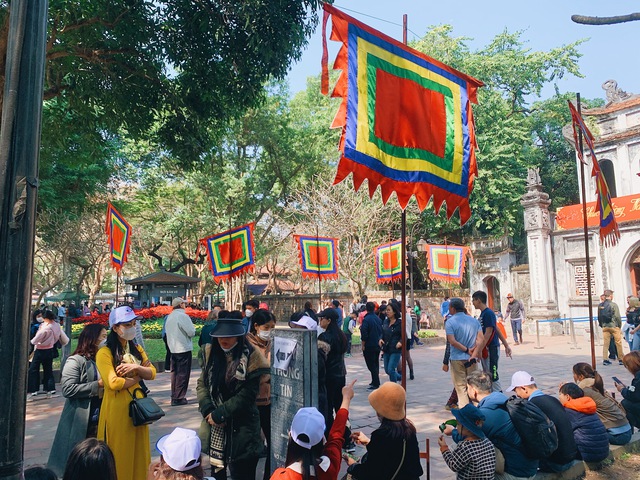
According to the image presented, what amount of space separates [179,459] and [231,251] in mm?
11124

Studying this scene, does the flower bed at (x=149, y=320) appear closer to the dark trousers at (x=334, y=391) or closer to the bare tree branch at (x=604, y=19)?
the dark trousers at (x=334, y=391)

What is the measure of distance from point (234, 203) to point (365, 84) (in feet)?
72.5

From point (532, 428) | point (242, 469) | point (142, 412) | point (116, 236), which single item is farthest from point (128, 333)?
point (116, 236)

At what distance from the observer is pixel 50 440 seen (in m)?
6.33

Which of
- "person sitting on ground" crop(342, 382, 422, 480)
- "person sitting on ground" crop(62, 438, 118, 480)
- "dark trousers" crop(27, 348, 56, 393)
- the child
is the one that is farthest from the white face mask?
"dark trousers" crop(27, 348, 56, 393)

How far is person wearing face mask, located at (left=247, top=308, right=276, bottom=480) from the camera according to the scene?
479 centimetres

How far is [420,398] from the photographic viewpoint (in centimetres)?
850

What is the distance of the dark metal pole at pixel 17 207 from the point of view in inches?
94.9

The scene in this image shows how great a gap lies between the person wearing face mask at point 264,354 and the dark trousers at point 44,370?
555 cm

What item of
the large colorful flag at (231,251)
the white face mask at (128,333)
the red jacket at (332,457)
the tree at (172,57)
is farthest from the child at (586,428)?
the large colorful flag at (231,251)

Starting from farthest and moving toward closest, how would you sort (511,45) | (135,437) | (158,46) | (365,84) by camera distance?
1. (511,45)
2. (158,46)
3. (365,84)
4. (135,437)

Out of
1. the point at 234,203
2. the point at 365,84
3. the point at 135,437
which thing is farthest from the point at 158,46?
the point at 234,203

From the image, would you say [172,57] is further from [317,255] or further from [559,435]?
[317,255]

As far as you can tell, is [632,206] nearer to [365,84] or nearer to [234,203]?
[234,203]
